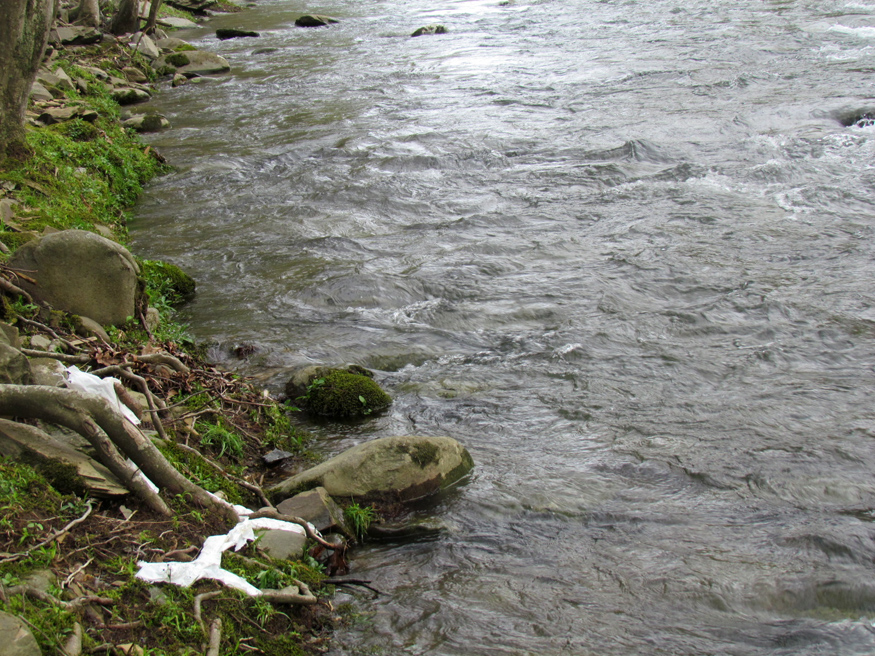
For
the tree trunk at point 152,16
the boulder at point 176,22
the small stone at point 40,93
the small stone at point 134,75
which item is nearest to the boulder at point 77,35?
the tree trunk at point 152,16

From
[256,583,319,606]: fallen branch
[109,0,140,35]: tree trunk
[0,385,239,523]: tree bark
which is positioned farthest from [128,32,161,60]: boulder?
[256,583,319,606]: fallen branch

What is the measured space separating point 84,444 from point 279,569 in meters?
1.24

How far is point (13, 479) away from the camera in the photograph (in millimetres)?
3381

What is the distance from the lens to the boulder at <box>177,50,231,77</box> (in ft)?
63.7

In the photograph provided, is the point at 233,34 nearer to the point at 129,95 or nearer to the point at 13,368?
the point at 129,95

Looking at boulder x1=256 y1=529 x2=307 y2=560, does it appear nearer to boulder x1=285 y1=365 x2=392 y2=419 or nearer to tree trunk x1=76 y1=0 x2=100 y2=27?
boulder x1=285 y1=365 x2=392 y2=419

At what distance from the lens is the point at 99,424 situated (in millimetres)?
3650

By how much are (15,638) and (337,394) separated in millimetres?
3445

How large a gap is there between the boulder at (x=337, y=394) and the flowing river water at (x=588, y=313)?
0.17m

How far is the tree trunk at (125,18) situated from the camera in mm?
20922

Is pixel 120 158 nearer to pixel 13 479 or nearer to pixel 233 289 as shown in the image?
pixel 233 289

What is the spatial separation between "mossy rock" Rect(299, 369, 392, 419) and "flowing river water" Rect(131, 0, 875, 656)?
161mm

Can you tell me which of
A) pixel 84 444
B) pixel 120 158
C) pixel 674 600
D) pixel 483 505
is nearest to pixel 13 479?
pixel 84 444

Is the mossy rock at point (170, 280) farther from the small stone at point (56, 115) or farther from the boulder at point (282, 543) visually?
the small stone at point (56, 115)
